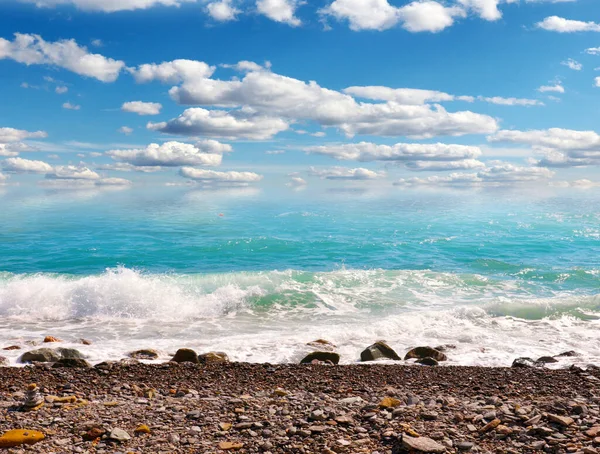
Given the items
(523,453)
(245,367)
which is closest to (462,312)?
(245,367)

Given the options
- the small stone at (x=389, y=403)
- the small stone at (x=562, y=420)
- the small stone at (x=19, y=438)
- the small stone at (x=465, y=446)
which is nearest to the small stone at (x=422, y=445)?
the small stone at (x=465, y=446)

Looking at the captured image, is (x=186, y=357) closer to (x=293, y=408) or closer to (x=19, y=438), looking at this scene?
(x=293, y=408)

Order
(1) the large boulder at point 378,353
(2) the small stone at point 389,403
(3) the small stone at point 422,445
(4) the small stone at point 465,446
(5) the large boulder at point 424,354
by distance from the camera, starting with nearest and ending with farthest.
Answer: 1. (3) the small stone at point 422,445
2. (4) the small stone at point 465,446
3. (2) the small stone at point 389,403
4. (1) the large boulder at point 378,353
5. (5) the large boulder at point 424,354

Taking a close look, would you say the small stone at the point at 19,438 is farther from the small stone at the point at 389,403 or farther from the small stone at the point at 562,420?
the small stone at the point at 562,420

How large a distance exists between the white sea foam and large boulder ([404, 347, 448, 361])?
39 centimetres

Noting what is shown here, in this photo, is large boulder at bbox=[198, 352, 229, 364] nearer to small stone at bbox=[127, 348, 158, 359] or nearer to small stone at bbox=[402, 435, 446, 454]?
small stone at bbox=[127, 348, 158, 359]

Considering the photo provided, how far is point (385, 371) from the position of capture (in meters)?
10.5

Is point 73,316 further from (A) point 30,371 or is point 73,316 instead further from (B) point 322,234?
(B) point 322,234

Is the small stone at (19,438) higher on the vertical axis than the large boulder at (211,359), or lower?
higher

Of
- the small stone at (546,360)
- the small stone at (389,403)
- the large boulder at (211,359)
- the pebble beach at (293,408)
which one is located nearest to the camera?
the pebble beach at (293,408)

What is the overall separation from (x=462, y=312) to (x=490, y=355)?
16.1ft

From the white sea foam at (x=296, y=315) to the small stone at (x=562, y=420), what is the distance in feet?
16.1

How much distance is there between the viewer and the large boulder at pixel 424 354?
12094 millimetres

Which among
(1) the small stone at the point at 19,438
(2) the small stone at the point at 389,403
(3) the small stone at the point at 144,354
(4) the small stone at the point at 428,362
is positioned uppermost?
(1) the small stone at the point at 19,438
